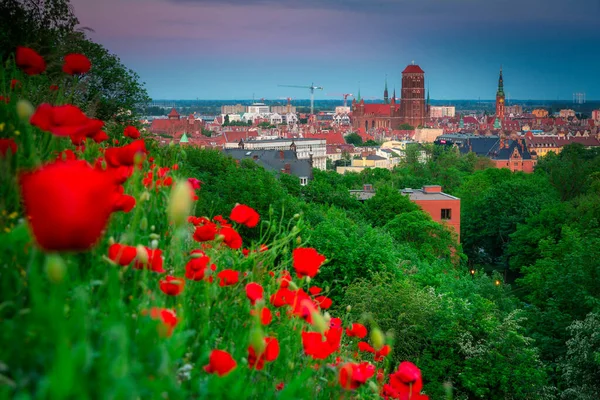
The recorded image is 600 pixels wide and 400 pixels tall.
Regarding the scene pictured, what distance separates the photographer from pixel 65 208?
5.02ft

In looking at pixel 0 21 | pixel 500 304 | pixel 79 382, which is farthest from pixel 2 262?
pixel 500 304

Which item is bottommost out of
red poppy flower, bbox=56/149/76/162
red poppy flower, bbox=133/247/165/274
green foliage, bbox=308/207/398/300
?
green foliage, bbox=308/207/398/300

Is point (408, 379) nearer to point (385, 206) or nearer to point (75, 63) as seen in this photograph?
point (75, 63)

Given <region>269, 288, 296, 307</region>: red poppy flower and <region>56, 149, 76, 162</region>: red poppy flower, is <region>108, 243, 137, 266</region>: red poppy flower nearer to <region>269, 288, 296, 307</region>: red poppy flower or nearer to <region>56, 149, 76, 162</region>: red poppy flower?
<region>269, 288, 296, 307</region>: red poppy flower

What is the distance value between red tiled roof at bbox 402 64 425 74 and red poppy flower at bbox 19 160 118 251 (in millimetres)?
200455

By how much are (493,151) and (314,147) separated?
121 feet

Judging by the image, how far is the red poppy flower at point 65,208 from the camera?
1536mm

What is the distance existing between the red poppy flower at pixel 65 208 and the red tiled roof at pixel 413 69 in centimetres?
20045

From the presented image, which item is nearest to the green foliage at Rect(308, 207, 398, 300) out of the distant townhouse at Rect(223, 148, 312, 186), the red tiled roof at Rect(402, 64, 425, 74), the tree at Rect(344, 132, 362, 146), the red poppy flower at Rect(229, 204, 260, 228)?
the red poppy flower at Rect(229, 204, 260, 228)

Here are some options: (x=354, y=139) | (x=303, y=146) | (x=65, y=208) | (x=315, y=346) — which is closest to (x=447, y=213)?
(x=315, y=346)

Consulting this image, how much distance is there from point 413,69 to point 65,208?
20158 centimetres

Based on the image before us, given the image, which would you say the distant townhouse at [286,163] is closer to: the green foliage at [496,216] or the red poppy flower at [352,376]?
the green foliage at [496,216]

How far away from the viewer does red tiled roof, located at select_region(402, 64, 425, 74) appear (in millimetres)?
197375

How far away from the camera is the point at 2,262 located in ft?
8.73
